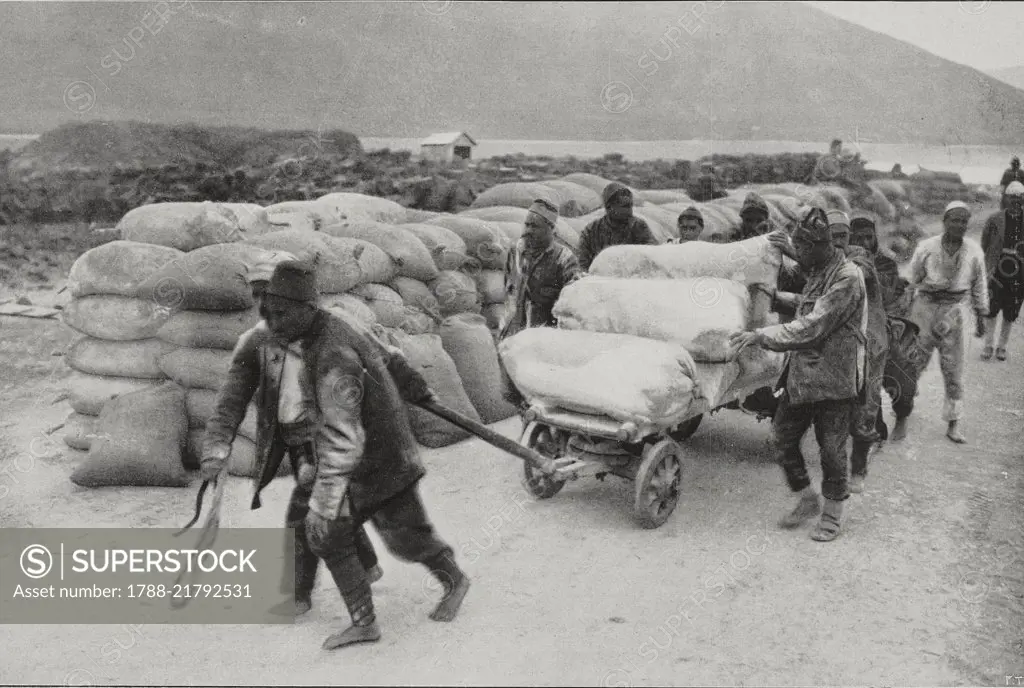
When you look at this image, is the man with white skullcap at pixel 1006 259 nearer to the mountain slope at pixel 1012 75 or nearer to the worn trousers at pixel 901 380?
the worn trousers at pixel 901 380

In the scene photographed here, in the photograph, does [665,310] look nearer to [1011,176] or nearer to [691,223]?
[691,223]

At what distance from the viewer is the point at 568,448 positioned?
458 cm

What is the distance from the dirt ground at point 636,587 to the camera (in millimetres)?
3043

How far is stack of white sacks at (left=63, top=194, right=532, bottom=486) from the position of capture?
482 cm

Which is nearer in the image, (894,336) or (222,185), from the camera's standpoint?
(894,336)

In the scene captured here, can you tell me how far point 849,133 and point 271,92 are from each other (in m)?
15.3

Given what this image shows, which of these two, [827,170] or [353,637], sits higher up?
[827,170]

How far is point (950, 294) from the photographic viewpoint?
5879mm

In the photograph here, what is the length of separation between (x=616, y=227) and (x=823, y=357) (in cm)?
193

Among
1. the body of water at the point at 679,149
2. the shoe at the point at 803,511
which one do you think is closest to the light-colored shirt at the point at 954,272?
the shoe at the point at 803,511

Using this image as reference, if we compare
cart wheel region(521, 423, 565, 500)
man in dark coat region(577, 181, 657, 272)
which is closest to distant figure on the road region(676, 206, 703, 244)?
man in dark coat region(577, 181, 657, 272)

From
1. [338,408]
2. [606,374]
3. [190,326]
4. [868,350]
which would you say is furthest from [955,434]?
[190,326]

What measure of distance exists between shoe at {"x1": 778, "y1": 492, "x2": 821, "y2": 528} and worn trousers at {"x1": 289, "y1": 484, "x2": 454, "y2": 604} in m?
2.10

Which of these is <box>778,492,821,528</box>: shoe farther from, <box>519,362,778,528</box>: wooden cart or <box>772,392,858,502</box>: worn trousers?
<box>519,362,778,528</box>: wooden cart
